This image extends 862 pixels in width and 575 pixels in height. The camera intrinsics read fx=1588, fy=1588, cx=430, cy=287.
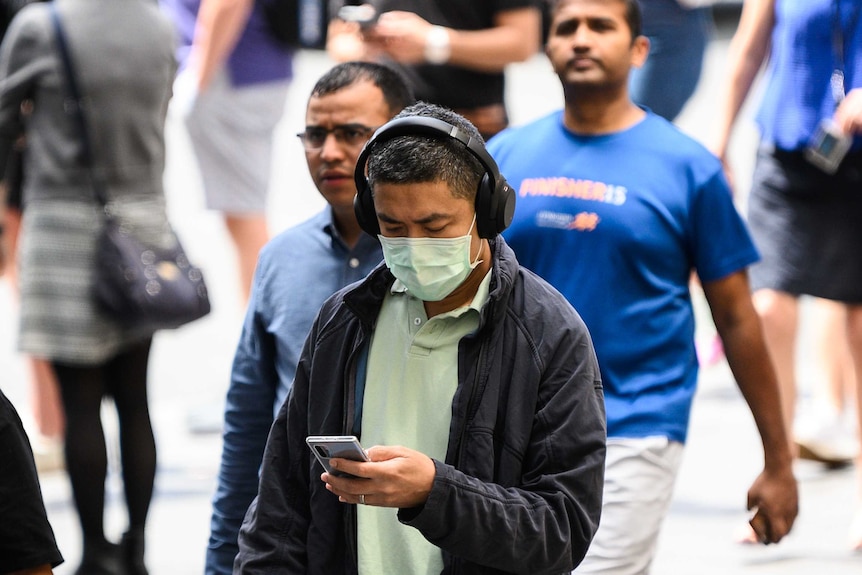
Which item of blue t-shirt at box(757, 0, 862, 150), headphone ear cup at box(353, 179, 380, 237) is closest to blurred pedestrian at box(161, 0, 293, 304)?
blue t-shirt at box(757, 0, 862, 150)

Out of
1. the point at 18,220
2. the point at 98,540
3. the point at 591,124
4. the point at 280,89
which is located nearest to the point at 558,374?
the point at 591,124

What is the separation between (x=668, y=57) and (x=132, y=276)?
238 cm

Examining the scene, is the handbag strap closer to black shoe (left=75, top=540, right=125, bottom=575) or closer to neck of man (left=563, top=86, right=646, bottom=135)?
black shoe (left=75, top=540, right=125, bottom=575)

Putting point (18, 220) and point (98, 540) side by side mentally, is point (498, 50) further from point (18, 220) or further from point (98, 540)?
point (18, 220)

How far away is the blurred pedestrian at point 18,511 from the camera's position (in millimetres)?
2598

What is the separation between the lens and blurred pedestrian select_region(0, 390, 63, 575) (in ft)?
8.52

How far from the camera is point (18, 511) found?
103 inches

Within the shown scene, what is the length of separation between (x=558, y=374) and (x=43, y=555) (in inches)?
36.7

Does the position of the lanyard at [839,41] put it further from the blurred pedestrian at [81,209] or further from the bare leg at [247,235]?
the bare leg at [247,235]

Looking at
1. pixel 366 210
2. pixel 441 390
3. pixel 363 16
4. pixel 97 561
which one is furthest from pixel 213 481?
pixel 441 390

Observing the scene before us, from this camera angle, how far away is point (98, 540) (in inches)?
205

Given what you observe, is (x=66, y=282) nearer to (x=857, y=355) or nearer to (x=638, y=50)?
Result: (x=638, y=50)

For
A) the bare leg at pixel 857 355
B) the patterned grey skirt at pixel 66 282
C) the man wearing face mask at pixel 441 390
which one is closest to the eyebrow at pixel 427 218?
the man wearing face mask at pixel 441 390

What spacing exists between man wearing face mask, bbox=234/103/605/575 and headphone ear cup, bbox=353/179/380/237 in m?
0.01
